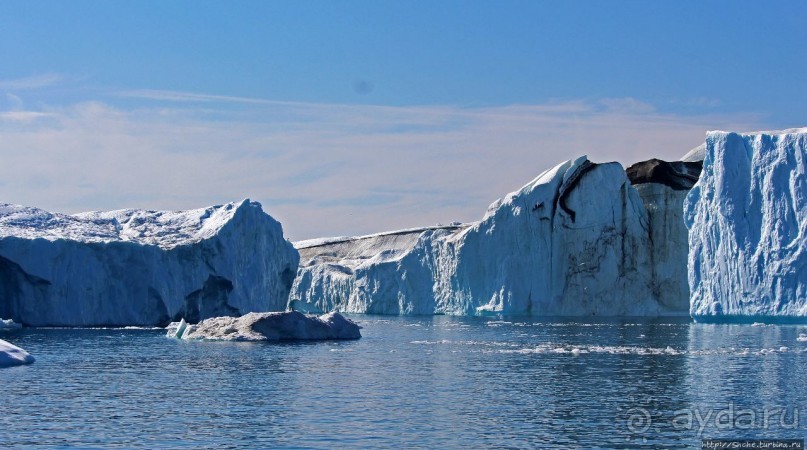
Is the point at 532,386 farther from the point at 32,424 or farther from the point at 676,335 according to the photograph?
the point at 676,335

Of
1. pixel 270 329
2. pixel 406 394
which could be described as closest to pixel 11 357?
pixel 406 394

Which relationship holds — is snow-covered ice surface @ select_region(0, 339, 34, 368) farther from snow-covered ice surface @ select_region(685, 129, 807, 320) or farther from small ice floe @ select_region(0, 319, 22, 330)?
snow-covered ice surface @ select_region(685, 129, 807, 320)

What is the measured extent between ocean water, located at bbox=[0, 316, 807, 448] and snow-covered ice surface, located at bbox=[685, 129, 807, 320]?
308 inches

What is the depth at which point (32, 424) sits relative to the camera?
53.9ft

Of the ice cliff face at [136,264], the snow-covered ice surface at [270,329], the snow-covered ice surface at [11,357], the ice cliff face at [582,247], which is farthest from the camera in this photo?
the ice cliff face at [582,247]

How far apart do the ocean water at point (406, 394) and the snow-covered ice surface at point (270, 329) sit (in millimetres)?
2156

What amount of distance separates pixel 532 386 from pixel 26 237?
94.3ft

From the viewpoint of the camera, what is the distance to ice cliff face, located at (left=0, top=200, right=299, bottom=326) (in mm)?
43875

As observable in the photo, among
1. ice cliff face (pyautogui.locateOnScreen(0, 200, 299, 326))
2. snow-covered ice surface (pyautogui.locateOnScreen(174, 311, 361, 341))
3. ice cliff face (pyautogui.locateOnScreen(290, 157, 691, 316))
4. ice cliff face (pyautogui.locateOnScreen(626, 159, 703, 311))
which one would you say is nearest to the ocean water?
snow-covered ice surface (pyautogui.locateOnScreen(174, 311, 361, 341))

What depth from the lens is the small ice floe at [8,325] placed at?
1629 inches

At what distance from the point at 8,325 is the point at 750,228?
103ft

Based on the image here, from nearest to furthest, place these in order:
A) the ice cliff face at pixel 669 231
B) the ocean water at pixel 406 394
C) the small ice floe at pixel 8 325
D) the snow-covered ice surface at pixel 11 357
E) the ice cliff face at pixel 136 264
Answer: the ocean water at pixel 406 394 < the snow-covered ice surface at pixel 11 357 < the small ice floe at pixel 8 325 < the ice cliff face at pixel 136 264 < the ice cliff face at pixel 669 231

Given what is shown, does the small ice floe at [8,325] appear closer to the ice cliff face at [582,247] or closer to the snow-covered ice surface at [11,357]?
the snow-covered ice surface at [11,357]

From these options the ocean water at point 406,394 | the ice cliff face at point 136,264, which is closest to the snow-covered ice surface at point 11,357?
the ocean water at point 406,394
